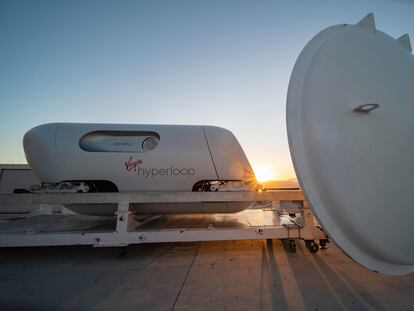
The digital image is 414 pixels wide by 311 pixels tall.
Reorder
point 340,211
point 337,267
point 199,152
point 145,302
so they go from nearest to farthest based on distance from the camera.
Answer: point 340,211
point 145,302
point 337,267
point 199,152

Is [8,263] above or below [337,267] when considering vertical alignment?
below

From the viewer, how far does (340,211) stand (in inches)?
48.0

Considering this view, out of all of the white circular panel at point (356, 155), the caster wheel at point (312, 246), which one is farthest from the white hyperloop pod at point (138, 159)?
the white circular panel at point (356, 155)

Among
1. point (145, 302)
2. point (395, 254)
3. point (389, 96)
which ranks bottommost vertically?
point (145, 302)

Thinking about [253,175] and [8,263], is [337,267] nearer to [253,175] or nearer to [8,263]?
[253,175]

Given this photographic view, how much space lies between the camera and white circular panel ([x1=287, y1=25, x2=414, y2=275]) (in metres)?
1.23

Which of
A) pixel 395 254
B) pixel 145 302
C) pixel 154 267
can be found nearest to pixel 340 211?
pixel 395 254

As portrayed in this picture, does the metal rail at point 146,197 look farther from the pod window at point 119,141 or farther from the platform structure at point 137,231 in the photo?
the pod window at point 119,141

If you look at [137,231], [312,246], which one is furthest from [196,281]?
[312,246]

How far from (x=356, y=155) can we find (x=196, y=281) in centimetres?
164

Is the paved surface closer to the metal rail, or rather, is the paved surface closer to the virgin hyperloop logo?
the metal rail

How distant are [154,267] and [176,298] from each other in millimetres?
610

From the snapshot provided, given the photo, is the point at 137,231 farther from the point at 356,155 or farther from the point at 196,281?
the point at 356,155

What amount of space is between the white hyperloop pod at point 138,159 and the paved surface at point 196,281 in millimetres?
643
